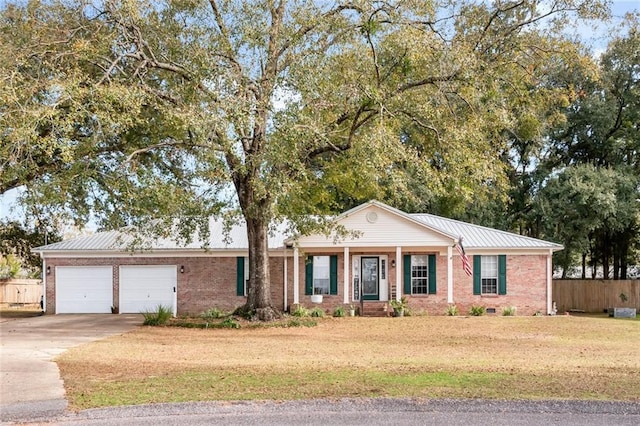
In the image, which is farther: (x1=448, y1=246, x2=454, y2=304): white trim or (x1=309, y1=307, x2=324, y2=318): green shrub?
(x1=448, y1=246, x2=454, y2=304): white trim

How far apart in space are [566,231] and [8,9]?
2405 cm

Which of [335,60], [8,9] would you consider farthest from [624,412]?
[8,9]

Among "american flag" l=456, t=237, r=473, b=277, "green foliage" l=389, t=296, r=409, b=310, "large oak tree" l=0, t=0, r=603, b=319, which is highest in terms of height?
"large oak tree" l=0, t=0, r=603, b=319

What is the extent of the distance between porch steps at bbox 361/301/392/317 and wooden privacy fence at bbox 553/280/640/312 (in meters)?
10.7

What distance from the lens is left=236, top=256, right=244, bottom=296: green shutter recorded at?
24156mm

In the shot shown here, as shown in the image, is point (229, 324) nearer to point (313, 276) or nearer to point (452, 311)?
point (313, 276)

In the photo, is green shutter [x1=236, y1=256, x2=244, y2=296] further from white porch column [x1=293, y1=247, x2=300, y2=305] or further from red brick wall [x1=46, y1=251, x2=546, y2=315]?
white porch column [x1=293, y1=247, x2=300, y2=305]

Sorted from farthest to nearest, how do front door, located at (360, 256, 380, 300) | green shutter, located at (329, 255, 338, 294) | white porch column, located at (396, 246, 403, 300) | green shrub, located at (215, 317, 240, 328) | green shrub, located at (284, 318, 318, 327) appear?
1. front door, located at (360, 256, 380, 300)
2. green shutter, located at (329, 255, 338, 294)
3. white porch column, located at (396, 246, 403, 300)
4. green shrub, located at (284, 318, 318, 327)
5. green shrub, located at (215, 317, 240, 328)

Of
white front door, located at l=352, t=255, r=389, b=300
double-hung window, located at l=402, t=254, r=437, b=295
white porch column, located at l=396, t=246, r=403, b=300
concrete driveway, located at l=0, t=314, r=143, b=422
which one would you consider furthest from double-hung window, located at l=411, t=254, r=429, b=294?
concrete driveway, located at l=0, t=314, r=143, b=422

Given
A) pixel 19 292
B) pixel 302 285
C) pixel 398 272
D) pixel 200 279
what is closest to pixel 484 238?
pixel 398 272

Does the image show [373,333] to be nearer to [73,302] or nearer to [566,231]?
[73,302]

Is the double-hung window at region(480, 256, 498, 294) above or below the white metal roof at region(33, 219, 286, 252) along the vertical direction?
below

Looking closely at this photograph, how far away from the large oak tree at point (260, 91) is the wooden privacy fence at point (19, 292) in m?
18.9

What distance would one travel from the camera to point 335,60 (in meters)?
17.0
